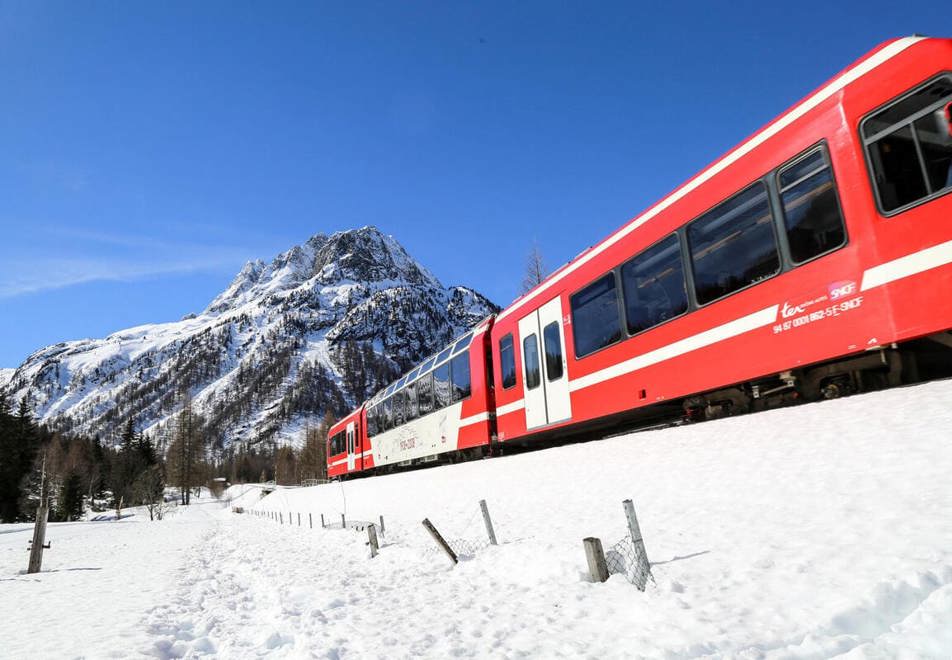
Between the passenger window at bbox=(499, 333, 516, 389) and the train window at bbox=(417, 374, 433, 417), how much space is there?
5114 millimetres

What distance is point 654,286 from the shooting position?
A: 366 inches

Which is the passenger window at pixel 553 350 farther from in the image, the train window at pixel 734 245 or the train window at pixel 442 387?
the train window at pixel 442 387

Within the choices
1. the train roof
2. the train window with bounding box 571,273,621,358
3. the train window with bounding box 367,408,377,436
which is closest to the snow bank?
the train window with bounding box 571,273,621,358

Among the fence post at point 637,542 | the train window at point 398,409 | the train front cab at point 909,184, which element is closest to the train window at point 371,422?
the train window at point 398,409

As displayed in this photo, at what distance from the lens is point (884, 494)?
177 inches

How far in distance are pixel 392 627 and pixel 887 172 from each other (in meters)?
7.25

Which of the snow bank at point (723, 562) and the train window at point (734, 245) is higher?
the train window at point (734, 245)

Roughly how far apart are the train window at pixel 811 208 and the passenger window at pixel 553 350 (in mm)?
5686

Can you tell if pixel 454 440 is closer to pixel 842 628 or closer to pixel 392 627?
pixel 392 627

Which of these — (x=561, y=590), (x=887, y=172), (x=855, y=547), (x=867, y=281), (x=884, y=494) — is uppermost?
(x=887, y=172)

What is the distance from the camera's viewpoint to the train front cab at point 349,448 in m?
28.8

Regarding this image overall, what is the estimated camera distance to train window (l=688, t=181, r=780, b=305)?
288 inches

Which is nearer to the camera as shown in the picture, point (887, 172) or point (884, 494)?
point (884, 494)

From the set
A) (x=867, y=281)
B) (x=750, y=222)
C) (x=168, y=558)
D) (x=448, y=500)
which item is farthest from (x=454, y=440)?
(x=867, y=281)
